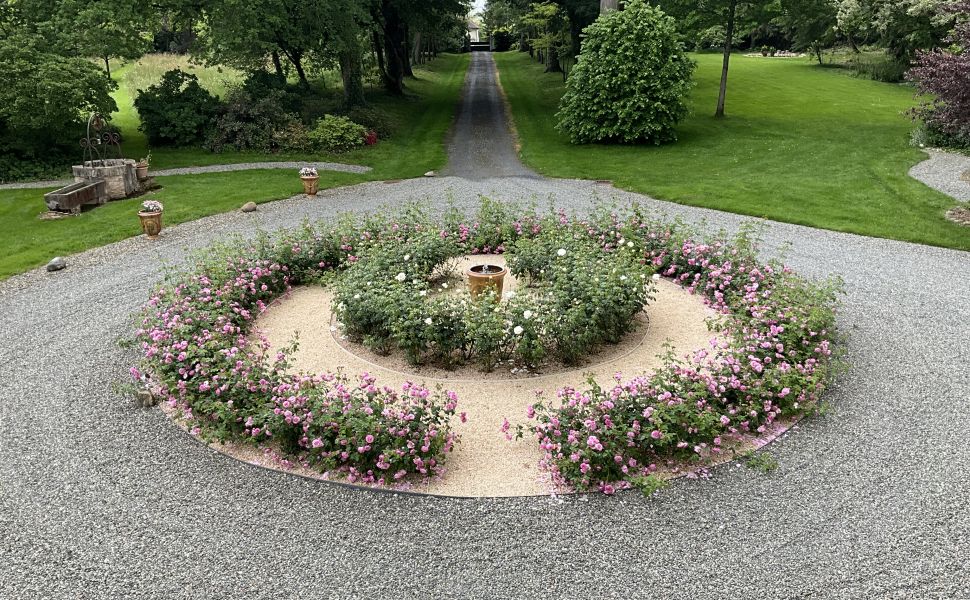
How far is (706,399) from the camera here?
595 cm

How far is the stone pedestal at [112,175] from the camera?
49.9 ft

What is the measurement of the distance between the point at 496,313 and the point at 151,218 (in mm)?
8652

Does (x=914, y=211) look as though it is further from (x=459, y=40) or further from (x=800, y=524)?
(x=459, y=40)

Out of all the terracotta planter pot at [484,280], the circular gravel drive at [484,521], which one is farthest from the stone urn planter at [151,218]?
the terracotta planter pot at [484,280]

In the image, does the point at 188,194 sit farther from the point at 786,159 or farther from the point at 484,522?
the point at 786,159

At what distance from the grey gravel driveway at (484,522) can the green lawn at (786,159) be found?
7246mm

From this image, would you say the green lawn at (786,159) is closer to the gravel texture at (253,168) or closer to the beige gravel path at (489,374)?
the gravel texture at (253,168)

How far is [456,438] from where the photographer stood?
231 inches

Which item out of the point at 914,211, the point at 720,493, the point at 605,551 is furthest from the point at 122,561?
the point at 914,211

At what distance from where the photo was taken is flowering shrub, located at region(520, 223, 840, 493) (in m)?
5.37

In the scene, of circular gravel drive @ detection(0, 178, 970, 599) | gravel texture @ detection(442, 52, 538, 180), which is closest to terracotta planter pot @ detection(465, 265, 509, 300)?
circular gravel drive @ detection(0, 178, 970, 599)

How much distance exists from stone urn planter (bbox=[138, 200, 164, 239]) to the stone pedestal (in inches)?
140

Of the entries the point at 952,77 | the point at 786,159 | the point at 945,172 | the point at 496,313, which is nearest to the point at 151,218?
the point at 496,313

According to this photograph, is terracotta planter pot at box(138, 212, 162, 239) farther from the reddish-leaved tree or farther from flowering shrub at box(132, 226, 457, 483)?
the reddish-leaved tree
